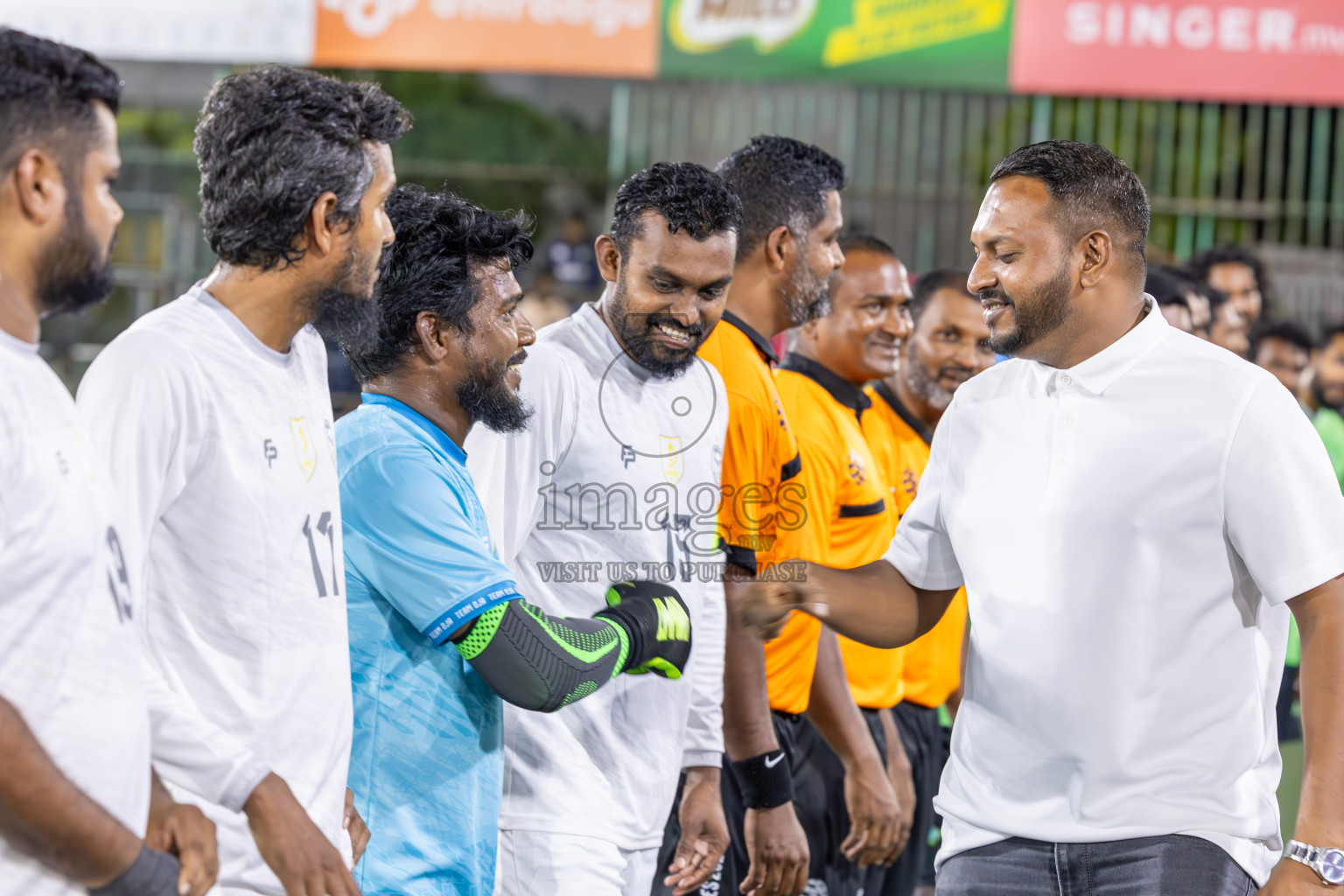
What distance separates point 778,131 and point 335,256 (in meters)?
7.48

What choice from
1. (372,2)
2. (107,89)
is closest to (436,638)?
(107,89)

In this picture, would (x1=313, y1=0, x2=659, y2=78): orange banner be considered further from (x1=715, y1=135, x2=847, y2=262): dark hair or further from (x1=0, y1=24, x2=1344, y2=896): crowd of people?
(x1=0, y1=24, x2=1344, y2=896): crowd of people

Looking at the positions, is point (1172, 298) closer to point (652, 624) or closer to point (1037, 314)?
point (1037, 314)

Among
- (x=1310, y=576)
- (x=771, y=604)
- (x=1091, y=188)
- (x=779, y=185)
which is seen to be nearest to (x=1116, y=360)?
(x=1091, y=188)

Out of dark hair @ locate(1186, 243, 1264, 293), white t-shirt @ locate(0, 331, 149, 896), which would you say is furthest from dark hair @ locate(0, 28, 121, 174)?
dark hair @ locate(1186, 243, 1264, 293)

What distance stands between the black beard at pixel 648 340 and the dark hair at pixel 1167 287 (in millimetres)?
2455

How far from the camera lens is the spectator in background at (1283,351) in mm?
6906

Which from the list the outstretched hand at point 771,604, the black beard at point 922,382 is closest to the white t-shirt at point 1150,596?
the outstretched hand at point 771,604

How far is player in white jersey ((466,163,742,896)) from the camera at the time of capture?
8.35ft

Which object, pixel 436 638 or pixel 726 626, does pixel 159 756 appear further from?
pixel 726 626

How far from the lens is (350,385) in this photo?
8398mm

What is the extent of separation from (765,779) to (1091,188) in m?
1.51

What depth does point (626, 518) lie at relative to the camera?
2.68 meters

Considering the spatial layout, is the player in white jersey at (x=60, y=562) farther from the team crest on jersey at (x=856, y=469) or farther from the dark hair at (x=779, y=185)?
the team crest on jersey at (x=856, y=469)
